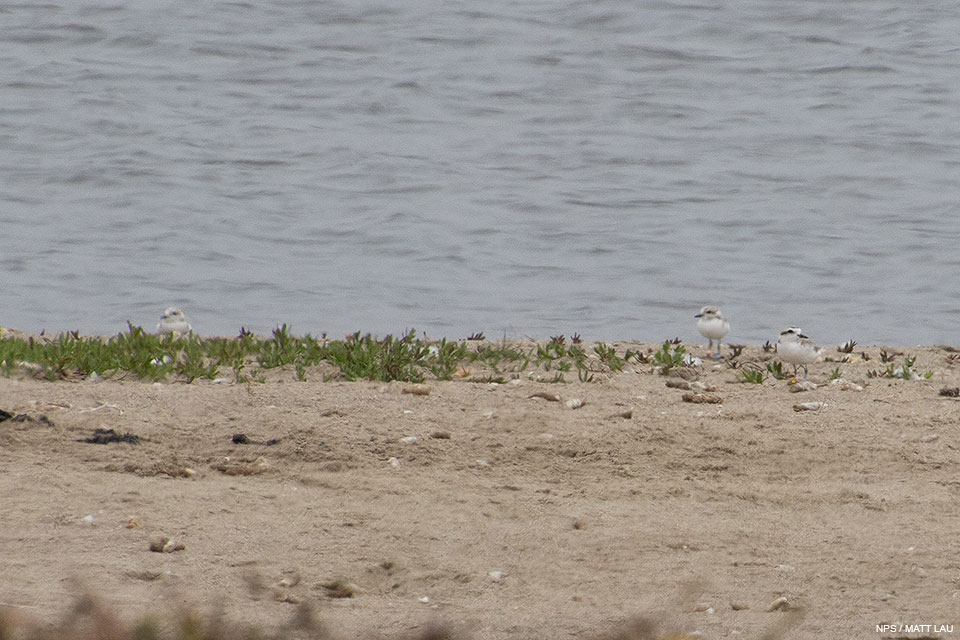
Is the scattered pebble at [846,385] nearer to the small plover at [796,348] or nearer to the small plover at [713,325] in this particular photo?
the small plover at [796,348]

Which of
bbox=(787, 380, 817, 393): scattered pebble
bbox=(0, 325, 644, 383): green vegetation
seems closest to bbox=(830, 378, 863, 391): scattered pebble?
bbox=(787, 380, 817, 393): scattered pebble

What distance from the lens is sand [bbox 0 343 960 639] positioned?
198 inches

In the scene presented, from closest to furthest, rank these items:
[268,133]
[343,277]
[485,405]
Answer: [485,405]
[343,277]
[268,133]

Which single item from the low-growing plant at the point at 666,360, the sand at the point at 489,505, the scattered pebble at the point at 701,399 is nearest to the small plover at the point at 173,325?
the sand at the point at 489,505

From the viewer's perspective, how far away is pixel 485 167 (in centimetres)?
2108

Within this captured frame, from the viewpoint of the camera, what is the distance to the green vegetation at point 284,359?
8.03 meters

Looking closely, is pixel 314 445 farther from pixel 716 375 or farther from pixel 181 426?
pixel 716 375

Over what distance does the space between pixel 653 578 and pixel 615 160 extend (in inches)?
658

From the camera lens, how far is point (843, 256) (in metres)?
16.5

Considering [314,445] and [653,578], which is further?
[314,445]

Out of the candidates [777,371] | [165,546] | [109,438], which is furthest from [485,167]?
[165,546]

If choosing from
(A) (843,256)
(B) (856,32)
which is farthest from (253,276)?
(B) (856,32)

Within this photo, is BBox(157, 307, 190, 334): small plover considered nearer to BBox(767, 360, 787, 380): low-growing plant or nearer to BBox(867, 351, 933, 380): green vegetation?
BBox(767, 360, 787, 380): low-growing plant

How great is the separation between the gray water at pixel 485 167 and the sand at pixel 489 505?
19.2 ft
